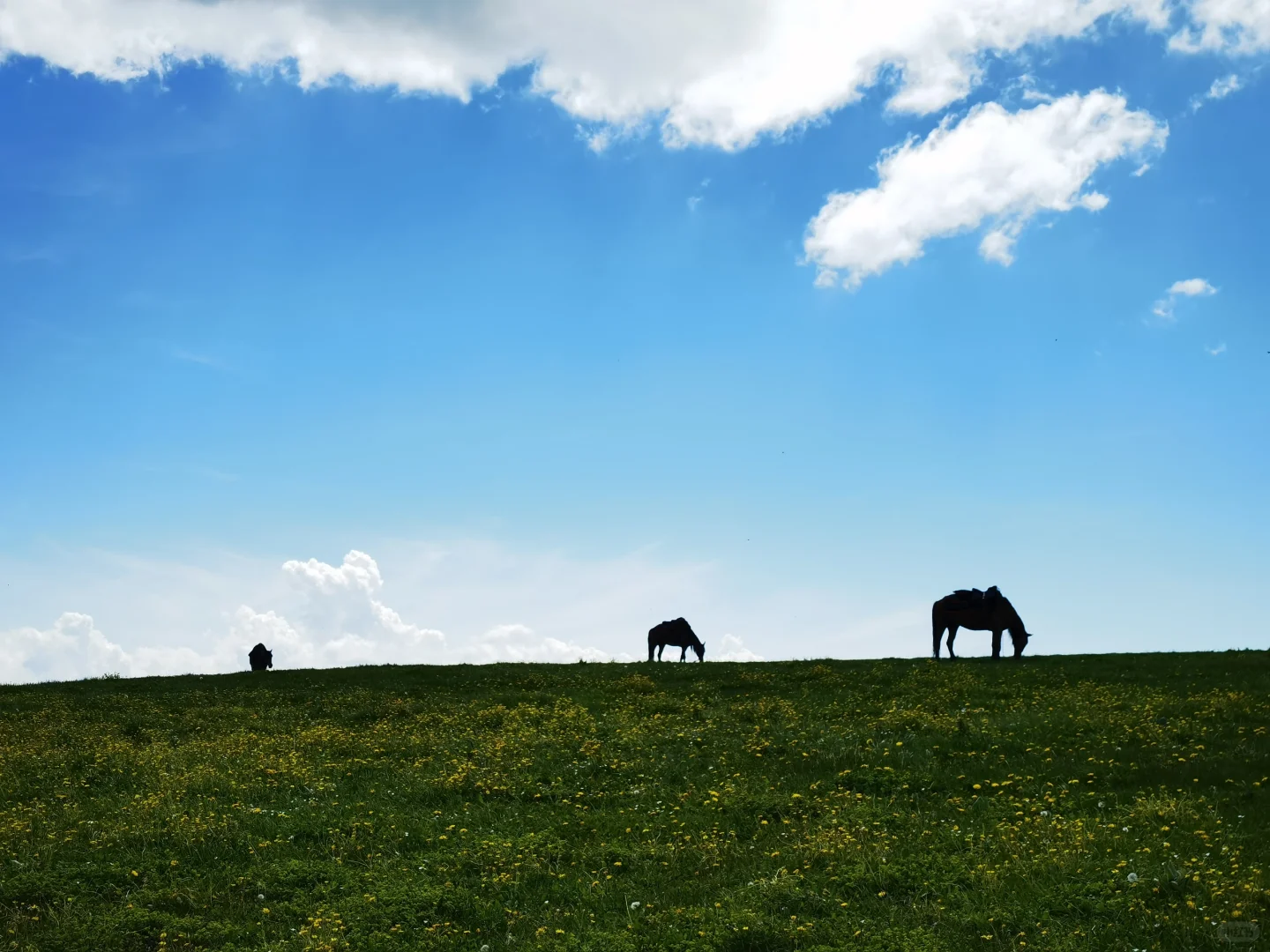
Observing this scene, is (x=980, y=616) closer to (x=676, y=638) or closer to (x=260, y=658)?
(x=676, y=638)

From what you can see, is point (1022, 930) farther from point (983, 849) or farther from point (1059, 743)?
point (1059, 743)

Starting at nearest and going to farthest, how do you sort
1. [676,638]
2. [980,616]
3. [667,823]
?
[667,823]
[980,616]
[676,638]

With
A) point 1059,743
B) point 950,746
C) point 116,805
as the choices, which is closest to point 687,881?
point 950,746

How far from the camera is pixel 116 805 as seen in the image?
2014cm

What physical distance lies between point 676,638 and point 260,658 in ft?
74.8

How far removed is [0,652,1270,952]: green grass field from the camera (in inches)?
510

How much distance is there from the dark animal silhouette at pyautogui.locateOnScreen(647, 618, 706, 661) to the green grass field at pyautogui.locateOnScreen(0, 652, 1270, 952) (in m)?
23.6

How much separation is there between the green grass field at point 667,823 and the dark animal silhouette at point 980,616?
380 inches

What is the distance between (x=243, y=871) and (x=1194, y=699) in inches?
926

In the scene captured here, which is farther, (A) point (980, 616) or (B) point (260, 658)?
(B) point (260, 658)

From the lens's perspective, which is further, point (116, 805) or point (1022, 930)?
point (116, 805)

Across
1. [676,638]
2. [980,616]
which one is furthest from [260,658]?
[980,616]

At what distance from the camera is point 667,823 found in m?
17.4

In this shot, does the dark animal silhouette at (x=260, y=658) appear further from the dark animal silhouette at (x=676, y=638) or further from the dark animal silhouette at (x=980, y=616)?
the dark animal silhouette at (x=980, y=616)
